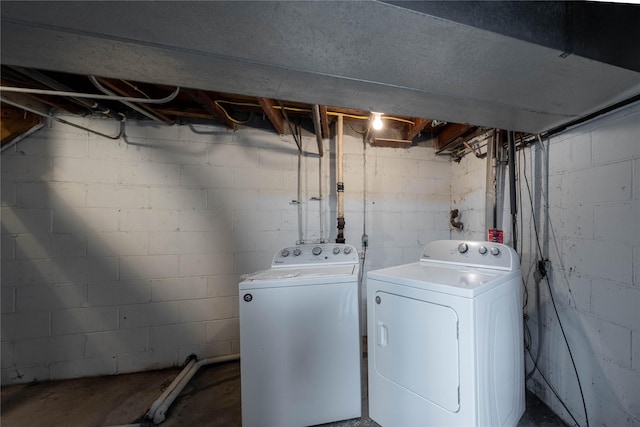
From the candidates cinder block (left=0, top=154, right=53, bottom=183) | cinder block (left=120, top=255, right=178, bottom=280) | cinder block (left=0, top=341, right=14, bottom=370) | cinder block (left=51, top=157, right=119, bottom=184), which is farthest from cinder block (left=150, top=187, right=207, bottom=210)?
cinder block (left=0, top=341, right=14, bottom=370)

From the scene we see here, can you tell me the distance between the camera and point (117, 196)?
6.49 ft

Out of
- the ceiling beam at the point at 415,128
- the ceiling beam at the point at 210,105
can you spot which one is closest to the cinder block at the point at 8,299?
the ceiling beam at the point at 210,105

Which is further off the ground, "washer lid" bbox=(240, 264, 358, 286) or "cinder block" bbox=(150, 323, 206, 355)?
"washer lid" bbox=(240, 264, 358, 286)

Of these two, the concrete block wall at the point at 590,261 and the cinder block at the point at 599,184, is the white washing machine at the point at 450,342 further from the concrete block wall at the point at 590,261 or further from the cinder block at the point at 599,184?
the cinder block at the point at 599,184

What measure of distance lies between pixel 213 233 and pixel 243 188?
52 cm

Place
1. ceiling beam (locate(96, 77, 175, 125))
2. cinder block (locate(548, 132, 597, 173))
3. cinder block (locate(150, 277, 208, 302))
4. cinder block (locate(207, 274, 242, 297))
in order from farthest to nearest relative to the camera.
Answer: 1. cinder block (locate(207, 274, 242, 297))
2. cinder block (locate(150, 277, 208, 302))
3. ceiling beam (locate(96, 77, 175, 125))
4. cinder block (locate(548, 132, 597, 173))

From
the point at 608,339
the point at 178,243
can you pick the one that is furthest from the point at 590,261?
the point at 178,243

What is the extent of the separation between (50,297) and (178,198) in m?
1.28

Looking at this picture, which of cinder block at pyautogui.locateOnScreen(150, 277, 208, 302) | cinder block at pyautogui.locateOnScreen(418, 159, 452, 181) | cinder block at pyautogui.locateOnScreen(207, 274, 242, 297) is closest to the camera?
cinder block at pyautogui.locateOnScreen(150, 277, 208, 302)

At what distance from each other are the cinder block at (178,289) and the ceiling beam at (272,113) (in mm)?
1613

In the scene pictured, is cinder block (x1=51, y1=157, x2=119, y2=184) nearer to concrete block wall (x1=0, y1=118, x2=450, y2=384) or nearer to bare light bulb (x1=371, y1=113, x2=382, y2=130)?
concrete block wall (x1=0, y1=118, x2=450, y2=384)

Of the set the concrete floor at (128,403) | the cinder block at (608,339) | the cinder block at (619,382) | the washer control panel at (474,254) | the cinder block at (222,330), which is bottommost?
the concrete floor at (128,403)

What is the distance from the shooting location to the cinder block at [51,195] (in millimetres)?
1831

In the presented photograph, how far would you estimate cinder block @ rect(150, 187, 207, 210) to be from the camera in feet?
6.73
